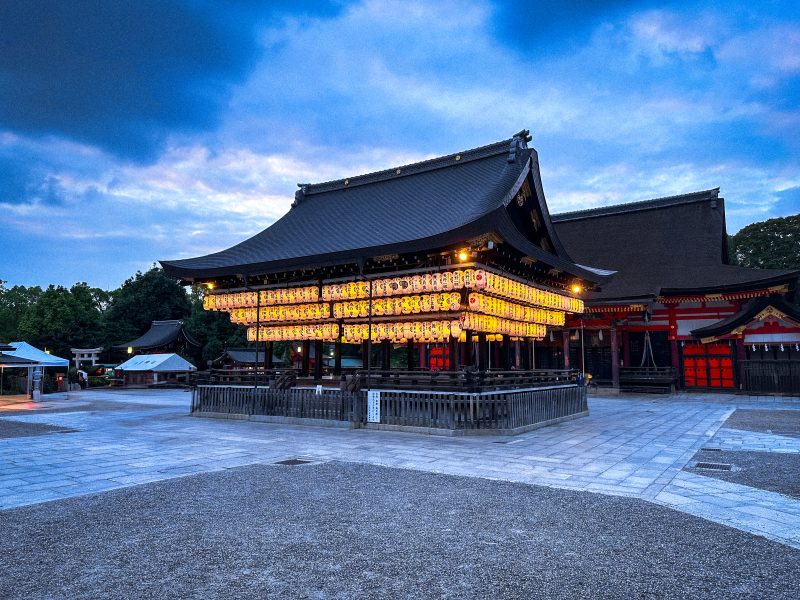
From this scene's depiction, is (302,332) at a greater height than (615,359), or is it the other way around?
(302,332)

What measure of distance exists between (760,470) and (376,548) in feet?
24.6

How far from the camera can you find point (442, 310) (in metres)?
16.5

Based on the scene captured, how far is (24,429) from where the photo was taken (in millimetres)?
15266

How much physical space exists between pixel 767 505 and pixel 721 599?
363 centimetres

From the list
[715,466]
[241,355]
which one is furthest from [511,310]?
[241,355]

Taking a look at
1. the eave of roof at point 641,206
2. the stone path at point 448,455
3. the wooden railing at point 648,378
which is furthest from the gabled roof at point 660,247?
the stone path at point 448,455

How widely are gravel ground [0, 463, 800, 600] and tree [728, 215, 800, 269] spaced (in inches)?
1829

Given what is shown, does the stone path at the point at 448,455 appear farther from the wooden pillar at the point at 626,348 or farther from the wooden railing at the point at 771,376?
the wooden pillar at the point at 626,348

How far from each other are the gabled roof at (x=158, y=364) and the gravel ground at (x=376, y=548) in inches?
1499

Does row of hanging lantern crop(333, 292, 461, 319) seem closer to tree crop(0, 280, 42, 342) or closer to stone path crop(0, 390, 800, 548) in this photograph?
stone path crop(0, 390, 800, 548)

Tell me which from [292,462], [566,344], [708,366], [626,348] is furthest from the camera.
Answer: [626,348]

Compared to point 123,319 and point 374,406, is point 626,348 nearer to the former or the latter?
point 374,406

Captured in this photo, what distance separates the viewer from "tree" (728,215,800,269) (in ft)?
141

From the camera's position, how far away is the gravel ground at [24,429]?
14173 mm
